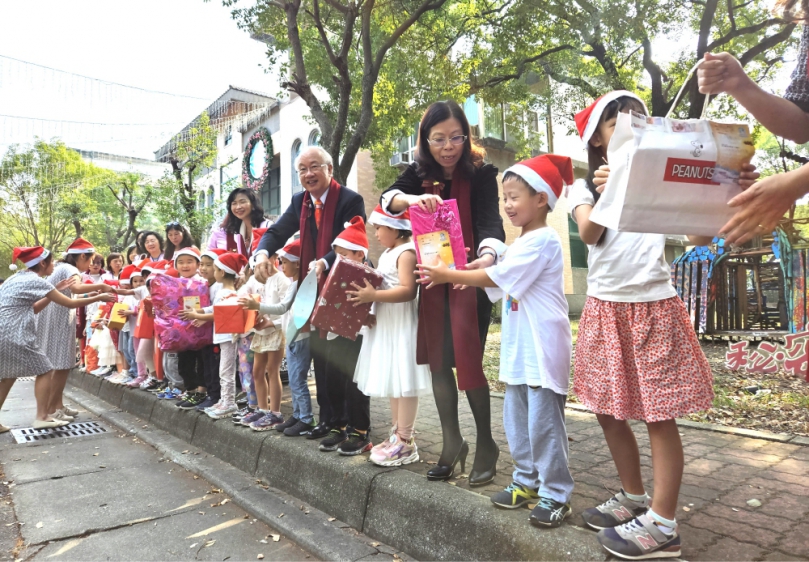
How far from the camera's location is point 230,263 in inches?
190

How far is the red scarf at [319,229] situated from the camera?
3646mm

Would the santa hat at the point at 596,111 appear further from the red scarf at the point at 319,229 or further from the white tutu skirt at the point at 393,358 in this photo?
the red scarf at the point at 319,229

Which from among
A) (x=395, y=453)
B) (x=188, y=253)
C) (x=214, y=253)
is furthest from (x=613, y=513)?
(x=188, y=253)

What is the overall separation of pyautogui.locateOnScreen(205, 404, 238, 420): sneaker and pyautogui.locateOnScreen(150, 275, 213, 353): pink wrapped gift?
829 millimetres

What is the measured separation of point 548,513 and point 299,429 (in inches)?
84.9

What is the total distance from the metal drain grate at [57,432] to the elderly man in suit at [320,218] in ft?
10.6

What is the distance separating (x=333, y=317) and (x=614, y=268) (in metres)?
1.54

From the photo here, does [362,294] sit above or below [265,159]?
below

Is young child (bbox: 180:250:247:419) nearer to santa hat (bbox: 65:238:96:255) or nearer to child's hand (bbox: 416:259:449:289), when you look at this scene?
child's hand (bbox: 416:259:449:289)

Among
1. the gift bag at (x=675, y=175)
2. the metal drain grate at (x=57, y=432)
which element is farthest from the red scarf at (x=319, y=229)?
the metal drain grate at (x=57, y=432)

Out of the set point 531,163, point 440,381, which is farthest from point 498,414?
point 531,163

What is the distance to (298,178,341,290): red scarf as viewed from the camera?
3.65 meters

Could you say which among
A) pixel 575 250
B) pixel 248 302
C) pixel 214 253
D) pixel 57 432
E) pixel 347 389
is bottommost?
pixel 57 432

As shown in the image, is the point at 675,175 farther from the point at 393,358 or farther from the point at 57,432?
the point at 57,432
